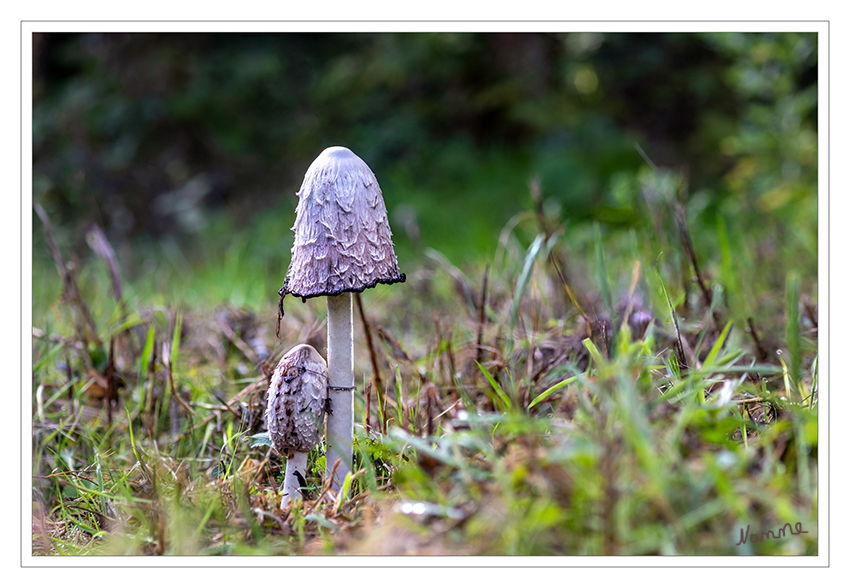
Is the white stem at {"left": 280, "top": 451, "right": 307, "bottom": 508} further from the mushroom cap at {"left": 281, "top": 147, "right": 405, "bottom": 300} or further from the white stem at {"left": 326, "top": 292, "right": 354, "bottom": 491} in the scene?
the mushroom cap at {"left": 281, "top": 147, "right": 405, "bottom": 300}

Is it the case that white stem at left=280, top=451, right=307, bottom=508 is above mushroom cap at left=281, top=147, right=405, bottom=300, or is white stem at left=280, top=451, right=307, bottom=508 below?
below

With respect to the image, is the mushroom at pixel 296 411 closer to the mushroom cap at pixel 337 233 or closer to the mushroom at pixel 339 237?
the mushroom at pixel 339 237

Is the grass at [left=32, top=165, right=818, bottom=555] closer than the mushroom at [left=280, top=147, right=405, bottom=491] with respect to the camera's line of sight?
Yes
